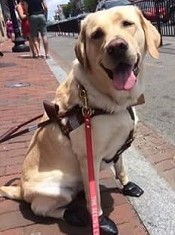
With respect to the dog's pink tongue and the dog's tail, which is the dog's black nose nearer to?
the dog's pink tongue

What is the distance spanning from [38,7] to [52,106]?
1053 cm

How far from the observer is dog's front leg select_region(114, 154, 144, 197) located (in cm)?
348

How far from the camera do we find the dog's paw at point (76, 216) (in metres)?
3.08

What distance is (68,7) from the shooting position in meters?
110

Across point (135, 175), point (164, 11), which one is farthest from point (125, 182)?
point (164, 11)

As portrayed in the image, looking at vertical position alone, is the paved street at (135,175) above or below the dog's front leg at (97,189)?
below

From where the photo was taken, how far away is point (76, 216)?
308 cm

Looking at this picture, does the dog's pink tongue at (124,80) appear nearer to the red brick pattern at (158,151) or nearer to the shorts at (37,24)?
the red brick pattern at (158,151)

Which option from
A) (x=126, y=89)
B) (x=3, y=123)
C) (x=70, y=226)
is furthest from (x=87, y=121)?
(x=3, y=123)

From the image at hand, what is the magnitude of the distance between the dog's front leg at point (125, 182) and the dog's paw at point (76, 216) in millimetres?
498

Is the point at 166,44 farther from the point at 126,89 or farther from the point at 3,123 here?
the point at 126,89

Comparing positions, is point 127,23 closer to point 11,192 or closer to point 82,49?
point 82,49

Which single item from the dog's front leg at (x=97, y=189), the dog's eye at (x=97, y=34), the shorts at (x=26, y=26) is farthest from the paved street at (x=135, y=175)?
the shorts at (x=26, y=26)

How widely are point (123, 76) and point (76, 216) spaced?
3.42ft
